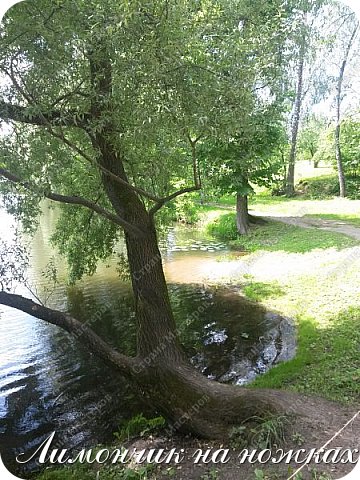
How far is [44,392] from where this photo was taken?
22.3 feet

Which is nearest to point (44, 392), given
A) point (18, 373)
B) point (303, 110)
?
point (18, 373)

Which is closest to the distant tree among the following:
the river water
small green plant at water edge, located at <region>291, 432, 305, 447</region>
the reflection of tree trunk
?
the reflection of tree trunk

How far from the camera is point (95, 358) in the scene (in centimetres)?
799

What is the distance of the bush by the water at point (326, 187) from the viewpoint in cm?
2011

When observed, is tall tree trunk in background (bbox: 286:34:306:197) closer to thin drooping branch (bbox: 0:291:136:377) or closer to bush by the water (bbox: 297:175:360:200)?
bush by the water (bbox: 297:175:360:200)

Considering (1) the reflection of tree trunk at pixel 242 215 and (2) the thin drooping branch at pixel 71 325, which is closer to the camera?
(2) the thin drooping branch at pixel 71 325

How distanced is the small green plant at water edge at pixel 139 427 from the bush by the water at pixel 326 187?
1709cm

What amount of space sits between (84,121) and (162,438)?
3832mm

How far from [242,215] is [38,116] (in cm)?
1328

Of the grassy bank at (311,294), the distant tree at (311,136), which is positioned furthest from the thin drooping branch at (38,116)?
the distant tree at (311,136)

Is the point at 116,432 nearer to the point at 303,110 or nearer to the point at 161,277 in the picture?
the point at 161,277

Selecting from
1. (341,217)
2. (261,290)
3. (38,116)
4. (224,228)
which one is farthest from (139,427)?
(341,217)

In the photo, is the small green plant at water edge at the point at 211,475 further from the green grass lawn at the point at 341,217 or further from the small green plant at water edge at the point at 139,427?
the green grass lawn at the point at 341,217

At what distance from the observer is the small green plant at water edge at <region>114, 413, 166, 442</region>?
5279mm
